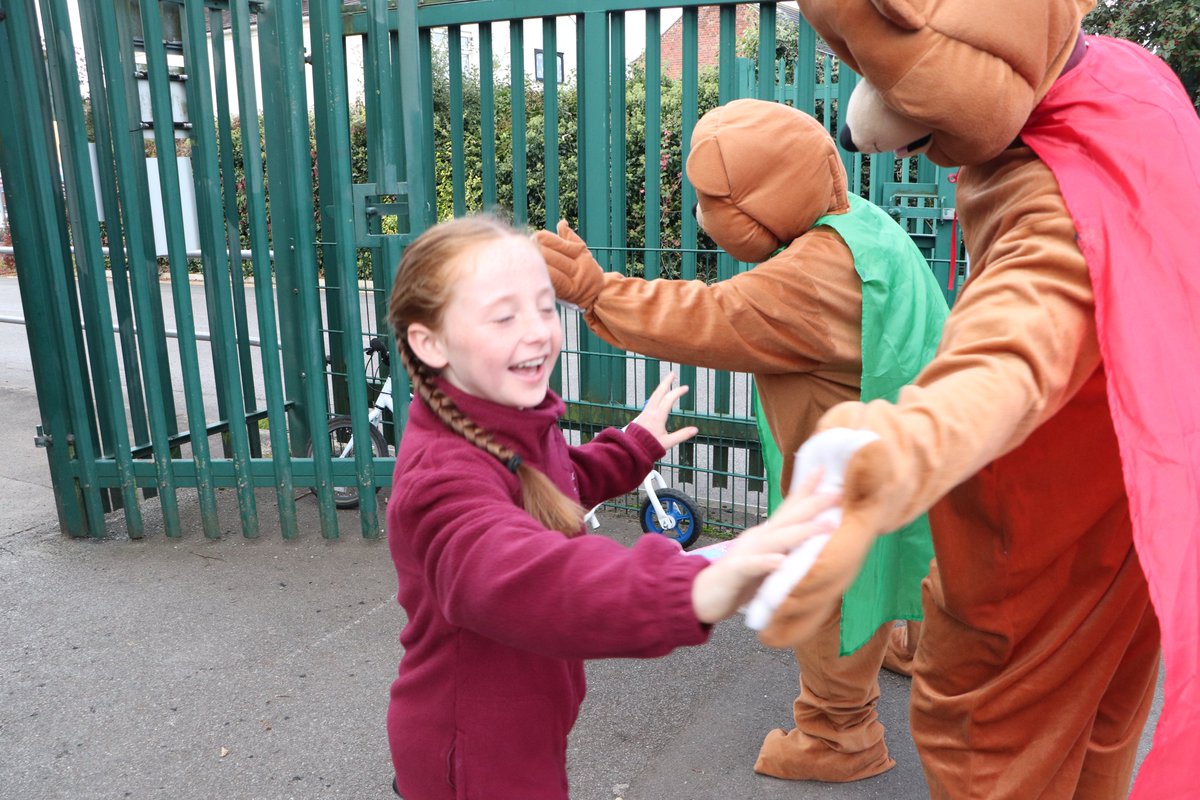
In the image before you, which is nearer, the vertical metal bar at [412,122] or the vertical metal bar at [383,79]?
the vertical metal bar at [412,122]

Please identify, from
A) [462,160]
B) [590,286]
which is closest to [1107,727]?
[590,286]

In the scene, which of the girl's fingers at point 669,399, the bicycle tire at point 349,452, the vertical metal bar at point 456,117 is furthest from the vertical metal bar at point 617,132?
the girl's fingers at point 669,399

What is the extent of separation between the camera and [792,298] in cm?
221

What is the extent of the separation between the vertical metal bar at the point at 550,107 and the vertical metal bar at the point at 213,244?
1.35 m

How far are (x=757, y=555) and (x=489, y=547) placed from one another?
37 cm

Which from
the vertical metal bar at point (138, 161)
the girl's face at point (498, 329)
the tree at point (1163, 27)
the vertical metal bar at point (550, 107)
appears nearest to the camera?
the girl's face at point (498, 329)

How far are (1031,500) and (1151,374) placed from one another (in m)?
0.40

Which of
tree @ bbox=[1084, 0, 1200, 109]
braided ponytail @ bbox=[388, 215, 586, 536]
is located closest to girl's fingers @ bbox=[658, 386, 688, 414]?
braided ponytail @ bbox=[388, 215, 586, 536]

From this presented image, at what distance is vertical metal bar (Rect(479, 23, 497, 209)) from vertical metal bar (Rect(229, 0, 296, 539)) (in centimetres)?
94

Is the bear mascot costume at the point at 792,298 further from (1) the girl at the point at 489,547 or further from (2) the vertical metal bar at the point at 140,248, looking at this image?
(2) the vertical metal bar at the point at 140,248

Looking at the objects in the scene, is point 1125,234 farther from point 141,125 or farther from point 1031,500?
point 141,125

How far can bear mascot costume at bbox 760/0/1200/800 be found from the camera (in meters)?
1.30

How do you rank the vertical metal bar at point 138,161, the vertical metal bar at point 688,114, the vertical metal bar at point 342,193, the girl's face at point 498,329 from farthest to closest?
the vertical metal bar at point 688,114 < the vertical metal bar at point 138,161 < the vertical metal bar at point 342,193 < the girl's face at point 498,329

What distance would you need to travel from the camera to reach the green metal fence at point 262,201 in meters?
3.85
